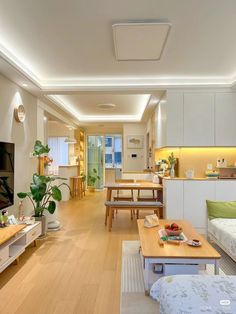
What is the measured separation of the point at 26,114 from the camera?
15.3ft

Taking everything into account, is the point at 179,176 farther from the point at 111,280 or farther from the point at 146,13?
the point at 146,13

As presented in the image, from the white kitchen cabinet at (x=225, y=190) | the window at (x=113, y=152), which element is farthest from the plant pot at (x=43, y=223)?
the window at (x=113, y=152)

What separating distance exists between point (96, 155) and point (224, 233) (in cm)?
769

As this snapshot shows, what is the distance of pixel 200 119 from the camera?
4520 mm

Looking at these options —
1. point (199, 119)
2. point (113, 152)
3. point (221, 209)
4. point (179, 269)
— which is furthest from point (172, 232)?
point (113, 152)

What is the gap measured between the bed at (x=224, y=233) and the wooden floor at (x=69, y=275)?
1.27 metres

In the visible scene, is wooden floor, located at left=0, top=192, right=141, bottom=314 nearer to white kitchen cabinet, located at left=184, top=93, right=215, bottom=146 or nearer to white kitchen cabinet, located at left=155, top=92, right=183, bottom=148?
white kitchen cabinet, located at left=155, top=92, right=183, bottom=148

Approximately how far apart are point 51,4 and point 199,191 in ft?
11.1

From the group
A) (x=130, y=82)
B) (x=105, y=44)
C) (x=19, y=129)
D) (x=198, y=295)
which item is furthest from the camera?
(x=130, y=82)

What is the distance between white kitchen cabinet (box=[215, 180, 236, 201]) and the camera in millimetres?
4270

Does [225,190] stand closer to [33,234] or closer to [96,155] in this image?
[33,234]

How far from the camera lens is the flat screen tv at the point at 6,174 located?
344 centimetres

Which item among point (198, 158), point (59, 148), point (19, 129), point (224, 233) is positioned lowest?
point (224, 233)

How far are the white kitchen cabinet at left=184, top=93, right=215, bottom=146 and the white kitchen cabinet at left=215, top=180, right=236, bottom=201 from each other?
699 millimetres
